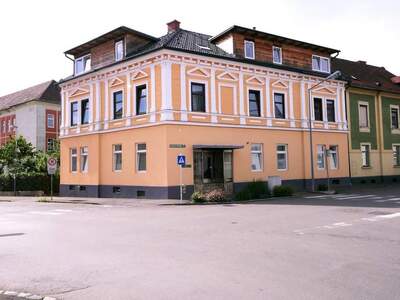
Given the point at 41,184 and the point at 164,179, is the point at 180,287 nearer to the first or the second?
the point at 164,179

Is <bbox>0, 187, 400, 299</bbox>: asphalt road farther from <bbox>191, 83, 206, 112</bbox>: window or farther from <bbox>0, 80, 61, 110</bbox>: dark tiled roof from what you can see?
<bbox>0, 80, 61, 110</bbox>: dark tiled roof

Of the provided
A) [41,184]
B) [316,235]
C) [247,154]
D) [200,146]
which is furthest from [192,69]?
[41,184]

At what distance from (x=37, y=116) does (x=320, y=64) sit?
121 feet

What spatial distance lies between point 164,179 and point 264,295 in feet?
58.9

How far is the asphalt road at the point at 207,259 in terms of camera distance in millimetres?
5863

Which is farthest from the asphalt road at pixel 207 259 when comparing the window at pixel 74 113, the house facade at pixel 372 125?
the house facade at pixel 372 125

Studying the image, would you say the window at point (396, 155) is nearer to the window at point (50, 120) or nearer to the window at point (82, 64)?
the window at point (82, 64)

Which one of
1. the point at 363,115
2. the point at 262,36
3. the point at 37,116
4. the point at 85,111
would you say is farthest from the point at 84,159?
the point at 37,116

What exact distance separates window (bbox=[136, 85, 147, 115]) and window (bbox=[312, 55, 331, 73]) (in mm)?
14377

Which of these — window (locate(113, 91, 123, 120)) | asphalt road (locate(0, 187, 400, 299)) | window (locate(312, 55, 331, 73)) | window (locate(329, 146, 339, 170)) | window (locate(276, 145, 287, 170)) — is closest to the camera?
asphalt road (locate(0, 187, 400, 299))

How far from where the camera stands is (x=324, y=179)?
101 ft

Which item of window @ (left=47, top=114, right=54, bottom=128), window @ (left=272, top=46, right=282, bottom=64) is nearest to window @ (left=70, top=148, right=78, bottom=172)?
window @ (left=272, top=46, right=282, bottom=64)

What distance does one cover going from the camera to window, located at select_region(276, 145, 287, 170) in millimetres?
28853

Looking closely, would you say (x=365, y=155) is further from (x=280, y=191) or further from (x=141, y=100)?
(x=141, y=100)
